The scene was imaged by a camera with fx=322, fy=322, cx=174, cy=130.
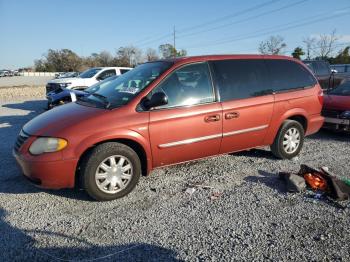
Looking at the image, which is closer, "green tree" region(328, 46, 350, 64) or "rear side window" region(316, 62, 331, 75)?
"rear side window" region(316, 62, 331, 75)

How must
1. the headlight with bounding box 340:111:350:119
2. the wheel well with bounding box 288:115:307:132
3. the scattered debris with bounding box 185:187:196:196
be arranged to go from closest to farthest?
1. the scattered debris with bounding box 185:187:196:196
2. the wheel well with bounding box 288:115:307:132
3. the headlight with bounding box 340:111:350:119

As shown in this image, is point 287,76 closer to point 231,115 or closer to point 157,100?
point 231,115

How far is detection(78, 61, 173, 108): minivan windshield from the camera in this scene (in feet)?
14.4

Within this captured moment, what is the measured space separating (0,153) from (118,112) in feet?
11.0

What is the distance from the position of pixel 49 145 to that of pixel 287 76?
402 cm

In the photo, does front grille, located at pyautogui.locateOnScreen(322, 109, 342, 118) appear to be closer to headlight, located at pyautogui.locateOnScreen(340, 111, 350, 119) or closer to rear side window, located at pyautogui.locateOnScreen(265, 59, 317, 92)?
headlight, located at pyautogui.locateOnScreen(340, 111, 350, 119)

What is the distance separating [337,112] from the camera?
7289mm

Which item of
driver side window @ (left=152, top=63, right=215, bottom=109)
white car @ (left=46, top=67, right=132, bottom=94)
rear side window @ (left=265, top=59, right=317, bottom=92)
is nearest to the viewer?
driver side window @ (left=152, top=63, right=215, bottom=109)

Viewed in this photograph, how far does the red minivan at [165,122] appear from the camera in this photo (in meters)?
3.89

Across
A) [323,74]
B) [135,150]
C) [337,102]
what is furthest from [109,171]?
[323,74]

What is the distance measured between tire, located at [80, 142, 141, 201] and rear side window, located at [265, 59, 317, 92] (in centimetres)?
274

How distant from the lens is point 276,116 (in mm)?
5348

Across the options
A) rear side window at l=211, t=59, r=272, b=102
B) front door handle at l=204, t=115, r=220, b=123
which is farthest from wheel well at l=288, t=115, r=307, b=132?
front door handle at l=204, t=115, r=220, b=123

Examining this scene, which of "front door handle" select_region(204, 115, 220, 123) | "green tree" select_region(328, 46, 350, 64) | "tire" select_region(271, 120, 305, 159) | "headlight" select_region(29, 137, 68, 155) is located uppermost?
"green tree" select_region(328, 46, 350, 64)
